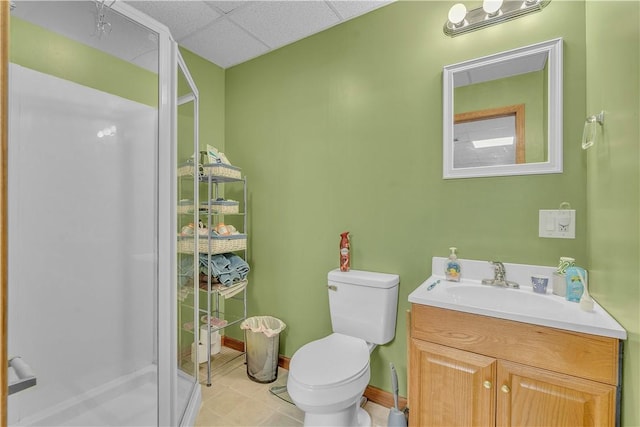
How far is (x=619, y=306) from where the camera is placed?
0.95 m

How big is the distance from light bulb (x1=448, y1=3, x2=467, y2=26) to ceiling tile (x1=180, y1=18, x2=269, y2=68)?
4.33 feet

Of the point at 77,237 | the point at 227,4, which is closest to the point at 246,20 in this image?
the point at 227,4

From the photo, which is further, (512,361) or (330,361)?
(330,361)

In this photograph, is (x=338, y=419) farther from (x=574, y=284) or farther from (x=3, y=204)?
(x=3, y=204)

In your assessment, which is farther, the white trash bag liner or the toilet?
the white trash bag liner

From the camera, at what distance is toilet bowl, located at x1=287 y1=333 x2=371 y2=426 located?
128cm

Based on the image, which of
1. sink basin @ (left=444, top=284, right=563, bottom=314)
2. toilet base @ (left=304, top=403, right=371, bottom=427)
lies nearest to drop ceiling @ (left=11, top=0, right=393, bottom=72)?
sink basin @ (left=444, top=284, right=563, bottom=314)

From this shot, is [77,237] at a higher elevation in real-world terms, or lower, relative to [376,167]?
lower

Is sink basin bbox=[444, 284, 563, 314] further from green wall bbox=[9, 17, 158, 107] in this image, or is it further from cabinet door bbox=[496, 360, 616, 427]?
green wall bbox=[9, 17, 158, 107]

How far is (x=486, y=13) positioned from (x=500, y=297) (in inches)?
55.4

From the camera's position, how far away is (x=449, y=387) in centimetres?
118

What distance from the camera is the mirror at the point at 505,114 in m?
1.37

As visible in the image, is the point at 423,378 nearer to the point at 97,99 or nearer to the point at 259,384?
the point at 259,384

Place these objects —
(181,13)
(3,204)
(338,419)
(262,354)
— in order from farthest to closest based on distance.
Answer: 1. (262,354)
2. (181,13)
3. (338,419)
4. (3,204)
